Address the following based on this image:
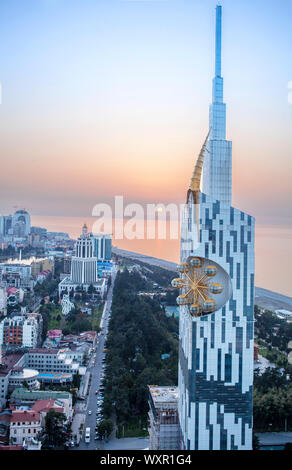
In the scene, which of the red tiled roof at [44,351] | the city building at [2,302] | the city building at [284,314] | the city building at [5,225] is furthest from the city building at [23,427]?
the city building at [5,225]

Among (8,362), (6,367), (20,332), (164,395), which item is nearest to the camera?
(164,395)

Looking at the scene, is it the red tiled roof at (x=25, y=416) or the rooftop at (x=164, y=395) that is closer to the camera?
the rooftop at (x=164, y=395)

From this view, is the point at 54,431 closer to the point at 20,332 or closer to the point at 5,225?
the point at 20,332

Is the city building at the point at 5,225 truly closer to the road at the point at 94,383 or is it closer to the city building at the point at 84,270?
the city building at the point at 84,270

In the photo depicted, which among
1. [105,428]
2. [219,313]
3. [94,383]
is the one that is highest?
[219,313]

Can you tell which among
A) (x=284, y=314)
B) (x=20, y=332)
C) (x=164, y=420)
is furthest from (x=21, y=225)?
(x=164, y=420)

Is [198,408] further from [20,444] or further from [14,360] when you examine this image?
[14,360]
